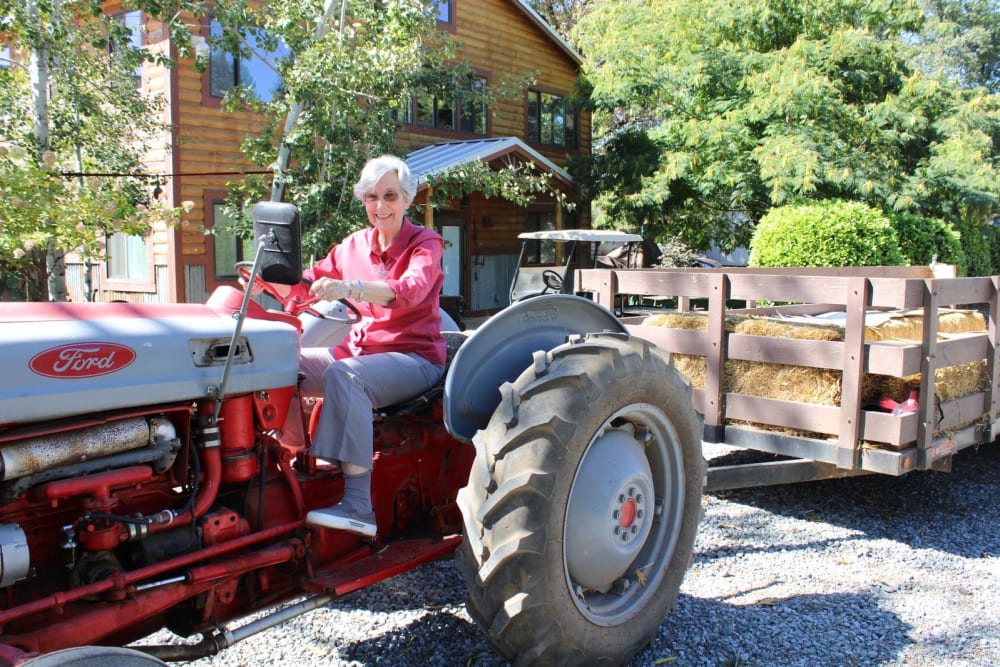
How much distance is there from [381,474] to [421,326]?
0.58 m

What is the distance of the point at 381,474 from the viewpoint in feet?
10.1

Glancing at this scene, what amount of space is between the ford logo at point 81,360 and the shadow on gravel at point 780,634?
200 centimetres

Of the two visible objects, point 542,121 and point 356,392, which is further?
point 542,121

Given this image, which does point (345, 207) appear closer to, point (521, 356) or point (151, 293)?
point (151, 293)

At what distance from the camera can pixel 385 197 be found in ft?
10.4

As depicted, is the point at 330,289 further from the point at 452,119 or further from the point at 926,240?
the point at 452,119

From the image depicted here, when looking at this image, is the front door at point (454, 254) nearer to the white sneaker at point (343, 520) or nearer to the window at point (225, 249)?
the window at point (225, 249)

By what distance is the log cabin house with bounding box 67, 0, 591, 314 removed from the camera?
12.3 m

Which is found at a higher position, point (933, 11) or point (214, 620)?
point (933, 11)

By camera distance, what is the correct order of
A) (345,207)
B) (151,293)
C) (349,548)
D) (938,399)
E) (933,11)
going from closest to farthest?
(349,548), (938,399), (345,207), (151,293), (933,11)

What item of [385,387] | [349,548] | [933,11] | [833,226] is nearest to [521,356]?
[385,387]

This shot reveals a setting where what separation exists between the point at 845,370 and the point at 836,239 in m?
7.28

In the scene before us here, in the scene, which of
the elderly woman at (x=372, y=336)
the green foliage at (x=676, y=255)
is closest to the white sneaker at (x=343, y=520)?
the elderly woman at (x=372, y=336)

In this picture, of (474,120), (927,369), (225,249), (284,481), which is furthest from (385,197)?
(474,120)
